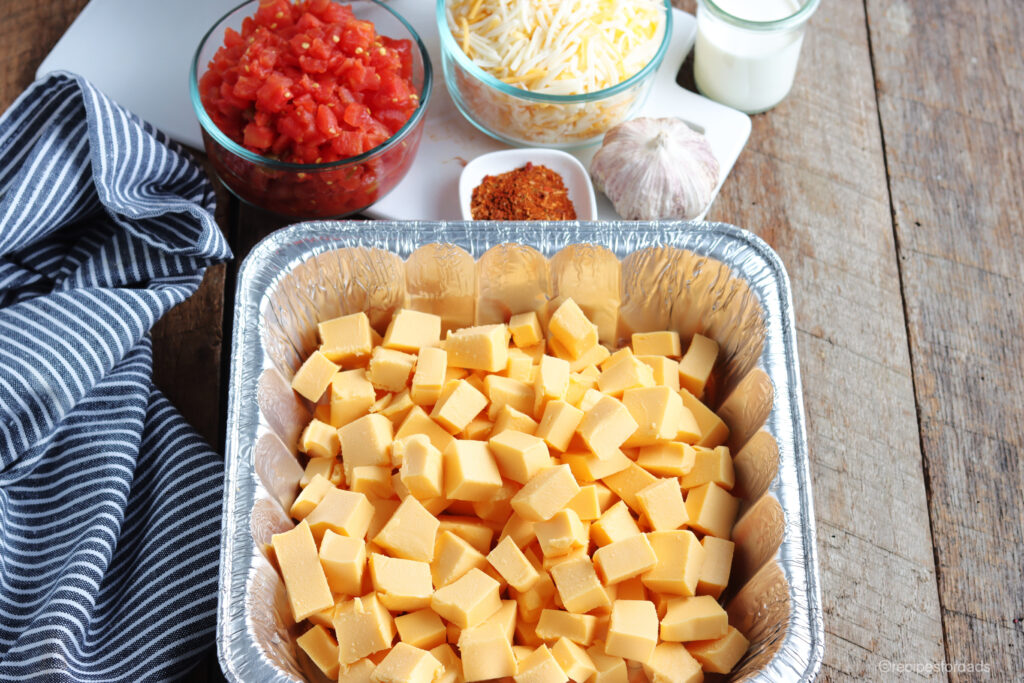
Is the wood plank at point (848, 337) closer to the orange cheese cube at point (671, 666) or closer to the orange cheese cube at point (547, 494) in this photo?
the orange cheese cube at point (671, 666)

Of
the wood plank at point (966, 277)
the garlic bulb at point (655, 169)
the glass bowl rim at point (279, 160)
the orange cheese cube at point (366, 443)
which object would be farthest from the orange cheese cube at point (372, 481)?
the wood plank at point (966, 277)

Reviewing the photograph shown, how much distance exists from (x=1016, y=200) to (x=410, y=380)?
1164 mm

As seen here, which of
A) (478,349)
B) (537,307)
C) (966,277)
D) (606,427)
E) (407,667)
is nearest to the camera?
(407,667)

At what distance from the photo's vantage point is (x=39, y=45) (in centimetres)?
179

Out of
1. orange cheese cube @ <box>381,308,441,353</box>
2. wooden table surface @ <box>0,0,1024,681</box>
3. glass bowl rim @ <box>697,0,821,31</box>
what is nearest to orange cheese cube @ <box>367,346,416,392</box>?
orange cheese cube @ <box>381,308,441,353</box>

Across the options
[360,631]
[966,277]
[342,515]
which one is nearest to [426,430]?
[342,515]

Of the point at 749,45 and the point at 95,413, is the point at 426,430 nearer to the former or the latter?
the point at 95,413

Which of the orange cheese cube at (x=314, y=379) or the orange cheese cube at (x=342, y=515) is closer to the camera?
the orange cheese cube at (x=342, y=515)

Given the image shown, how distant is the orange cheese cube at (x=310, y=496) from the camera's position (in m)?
1.20

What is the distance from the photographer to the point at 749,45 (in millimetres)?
1646

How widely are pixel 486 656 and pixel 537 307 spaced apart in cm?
52

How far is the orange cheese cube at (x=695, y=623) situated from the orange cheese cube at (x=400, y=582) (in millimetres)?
285

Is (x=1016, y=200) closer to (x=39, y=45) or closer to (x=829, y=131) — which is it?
(x=829, y=131)

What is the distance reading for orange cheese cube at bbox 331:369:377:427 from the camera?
127cm
